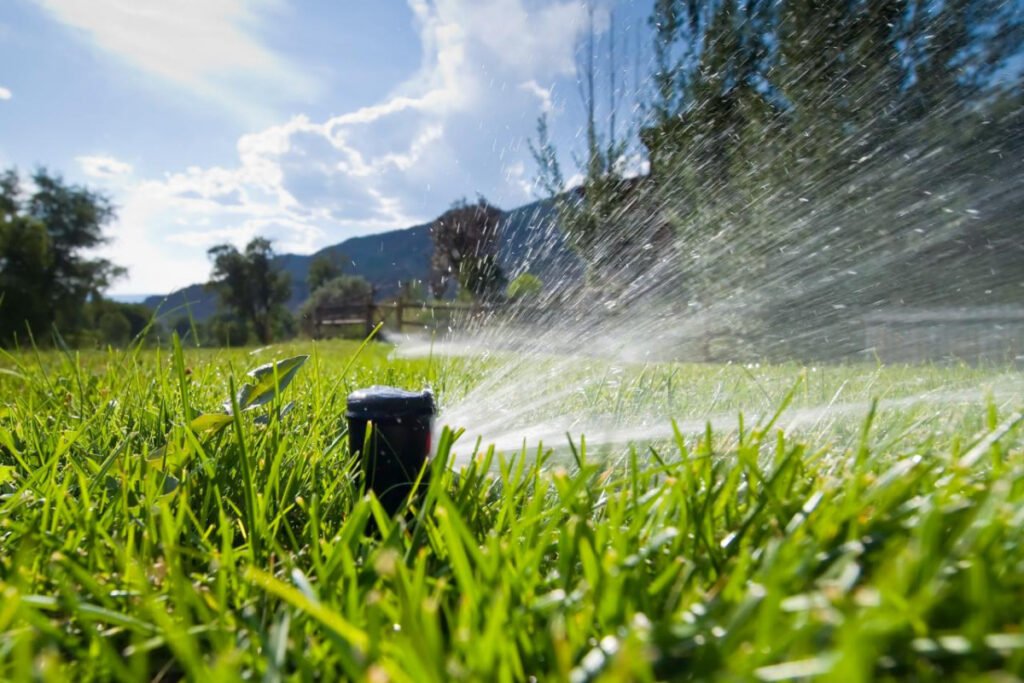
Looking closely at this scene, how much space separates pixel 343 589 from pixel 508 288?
2.93 m

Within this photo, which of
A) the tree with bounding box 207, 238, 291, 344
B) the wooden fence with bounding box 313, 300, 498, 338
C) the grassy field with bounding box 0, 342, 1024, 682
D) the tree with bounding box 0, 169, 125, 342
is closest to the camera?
the grassy field with bounding box 0, 342, 1024, 682

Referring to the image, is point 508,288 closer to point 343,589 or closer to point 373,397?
point 373,397

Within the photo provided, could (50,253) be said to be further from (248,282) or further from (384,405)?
(384,405)

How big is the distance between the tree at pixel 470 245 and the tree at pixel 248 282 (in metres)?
73.6

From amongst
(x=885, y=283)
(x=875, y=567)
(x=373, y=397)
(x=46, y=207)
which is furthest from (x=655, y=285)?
(x=46, y=207)

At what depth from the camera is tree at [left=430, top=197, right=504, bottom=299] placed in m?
4.01

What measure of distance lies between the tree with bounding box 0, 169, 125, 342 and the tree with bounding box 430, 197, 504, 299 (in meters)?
37.9

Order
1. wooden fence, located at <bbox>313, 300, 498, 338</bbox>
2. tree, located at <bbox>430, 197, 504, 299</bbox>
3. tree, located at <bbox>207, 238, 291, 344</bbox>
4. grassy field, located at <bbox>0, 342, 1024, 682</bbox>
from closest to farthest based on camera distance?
grassy field, located at <bbox>0, 342, 1024, 682</bbox> < tree, located at <bbox>430, 197, 504, 299</bbox> < wooden fence, located at <bbox>313, 300, 498, 338</bbox> < tree, located at <bbox>207, 238, 291, 344</bbox>

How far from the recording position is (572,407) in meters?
2.53

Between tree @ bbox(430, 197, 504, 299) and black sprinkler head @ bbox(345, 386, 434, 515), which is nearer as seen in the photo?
black sprinkler head @ bbox(345, 386, 434, 515)

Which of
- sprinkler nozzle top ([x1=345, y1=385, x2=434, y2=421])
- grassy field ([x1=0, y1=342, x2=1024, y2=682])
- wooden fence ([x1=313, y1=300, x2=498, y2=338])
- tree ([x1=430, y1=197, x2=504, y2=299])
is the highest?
tree ([x1=430, y1=197, x2=504, y2=299])

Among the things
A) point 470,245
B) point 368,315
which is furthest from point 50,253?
point 470,245

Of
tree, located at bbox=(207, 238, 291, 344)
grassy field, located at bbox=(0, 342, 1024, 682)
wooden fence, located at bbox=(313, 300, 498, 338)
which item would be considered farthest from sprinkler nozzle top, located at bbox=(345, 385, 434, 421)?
tree, located at bbox=(207, 238, 291, 344)

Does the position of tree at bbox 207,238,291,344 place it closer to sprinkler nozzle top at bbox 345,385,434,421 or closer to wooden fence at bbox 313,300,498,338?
wooden fence at bbox 313,300,498,338
